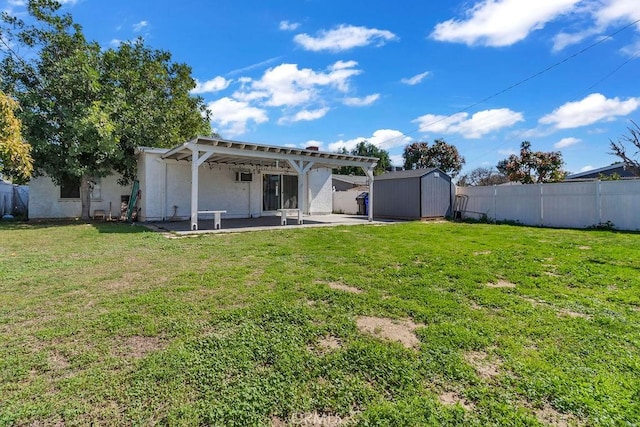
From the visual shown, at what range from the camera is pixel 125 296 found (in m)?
3.80

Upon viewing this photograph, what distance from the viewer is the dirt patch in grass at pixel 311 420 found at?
1836 mm

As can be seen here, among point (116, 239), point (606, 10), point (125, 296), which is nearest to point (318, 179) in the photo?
point (116, 239)

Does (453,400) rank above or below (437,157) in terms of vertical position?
below

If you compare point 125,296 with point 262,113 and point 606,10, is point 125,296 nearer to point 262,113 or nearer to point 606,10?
point 606,10

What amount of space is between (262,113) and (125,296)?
19.0 meters

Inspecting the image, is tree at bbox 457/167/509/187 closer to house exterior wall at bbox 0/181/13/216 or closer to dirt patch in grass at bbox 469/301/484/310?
dirt patch in grass at bbox 469/301/484/310

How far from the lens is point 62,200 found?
44.4ft

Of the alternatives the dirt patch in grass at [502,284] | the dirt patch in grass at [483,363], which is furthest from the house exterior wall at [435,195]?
the dirt patch in grass at [483,363]

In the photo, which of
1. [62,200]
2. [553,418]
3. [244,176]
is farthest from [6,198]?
[553,418]

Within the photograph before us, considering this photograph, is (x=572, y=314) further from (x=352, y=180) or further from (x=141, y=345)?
(x=352, y=180)

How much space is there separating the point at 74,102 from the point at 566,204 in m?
18.5

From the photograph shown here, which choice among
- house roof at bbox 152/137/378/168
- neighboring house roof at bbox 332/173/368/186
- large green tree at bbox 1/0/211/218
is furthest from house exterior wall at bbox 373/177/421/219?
neighboring house roof at bbox 332/173/368/186

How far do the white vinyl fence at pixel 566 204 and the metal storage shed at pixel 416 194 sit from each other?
5.01ft

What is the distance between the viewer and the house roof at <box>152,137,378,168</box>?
376 inches
